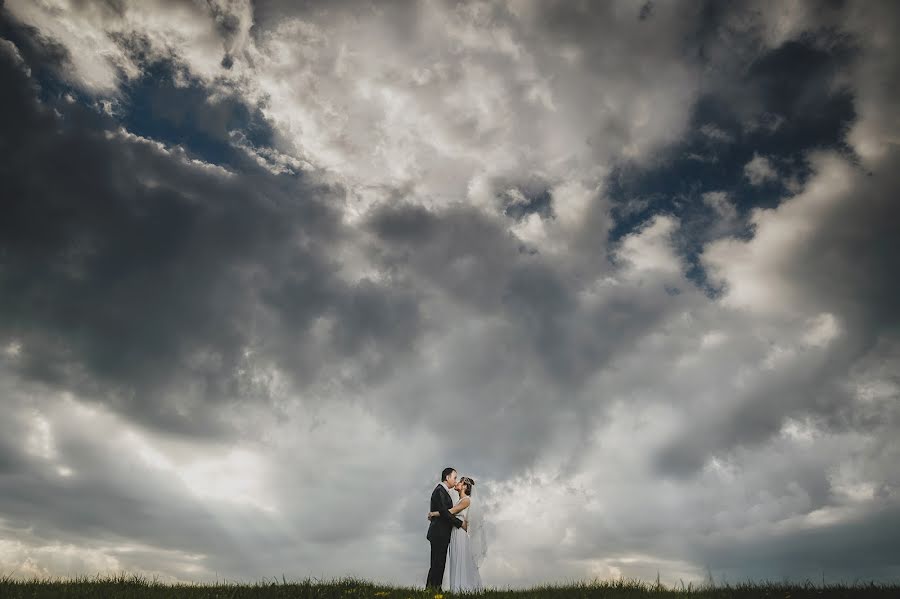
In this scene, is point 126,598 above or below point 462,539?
below

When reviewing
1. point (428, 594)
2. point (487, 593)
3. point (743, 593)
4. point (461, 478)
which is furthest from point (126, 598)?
point (743, 593)

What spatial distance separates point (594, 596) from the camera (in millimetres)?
12406

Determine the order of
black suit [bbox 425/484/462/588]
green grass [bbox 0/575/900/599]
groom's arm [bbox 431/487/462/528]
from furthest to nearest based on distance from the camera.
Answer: groom's arm [bbox 431/487/462/528] → black suit [bbox 425/484/462/588] → green grass [bbox 0/575/900/599]

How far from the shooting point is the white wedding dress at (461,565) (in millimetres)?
16062

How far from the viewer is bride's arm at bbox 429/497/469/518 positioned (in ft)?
52.8

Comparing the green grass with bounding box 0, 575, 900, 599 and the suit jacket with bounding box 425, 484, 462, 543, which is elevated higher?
the suit jacket with bounding box 425, 484, 462, 543

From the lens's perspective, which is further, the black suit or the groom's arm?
the groom's arm

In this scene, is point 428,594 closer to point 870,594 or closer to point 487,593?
point 487,593

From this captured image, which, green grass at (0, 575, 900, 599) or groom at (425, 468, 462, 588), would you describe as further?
groom at (425, 468, 462, 588)

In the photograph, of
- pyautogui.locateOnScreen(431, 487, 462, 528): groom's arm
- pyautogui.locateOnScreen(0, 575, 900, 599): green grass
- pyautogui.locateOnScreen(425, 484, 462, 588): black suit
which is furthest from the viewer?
pyautogui.locateOnScreen(431, 487, 462, 528): groom's arm

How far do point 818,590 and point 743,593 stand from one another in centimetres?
160

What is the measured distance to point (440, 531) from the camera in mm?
16062

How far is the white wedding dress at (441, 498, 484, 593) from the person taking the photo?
16.1 m

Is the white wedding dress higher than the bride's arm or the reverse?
the reverse
